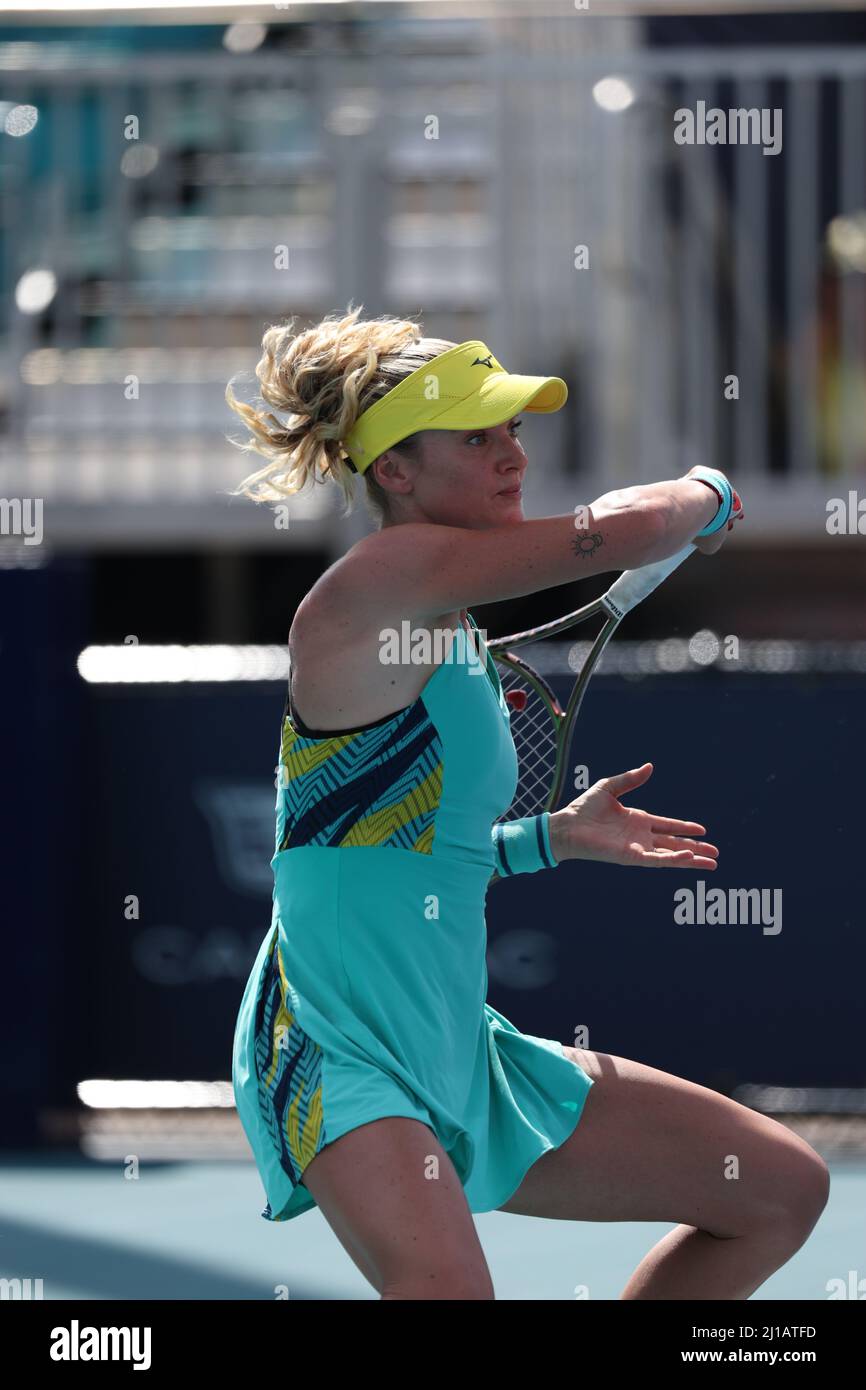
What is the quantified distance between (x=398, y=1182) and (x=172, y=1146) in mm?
3434

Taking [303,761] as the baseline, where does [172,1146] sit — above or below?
below

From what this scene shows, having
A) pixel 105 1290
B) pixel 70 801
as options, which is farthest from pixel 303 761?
pixel 70 801

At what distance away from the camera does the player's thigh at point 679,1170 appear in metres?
2.91

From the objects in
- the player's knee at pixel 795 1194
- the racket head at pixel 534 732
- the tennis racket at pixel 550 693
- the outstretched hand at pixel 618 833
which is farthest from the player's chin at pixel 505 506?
the player's knee at pixel 795 1194

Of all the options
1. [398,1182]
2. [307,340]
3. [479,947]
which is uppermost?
[307,340]

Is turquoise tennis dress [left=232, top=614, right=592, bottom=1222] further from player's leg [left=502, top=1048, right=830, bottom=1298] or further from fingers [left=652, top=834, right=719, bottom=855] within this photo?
fingers [left=652, top=834, right=719, bottom=855]

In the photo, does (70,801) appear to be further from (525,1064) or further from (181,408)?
(525,1064)

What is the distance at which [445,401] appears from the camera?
9.18ft

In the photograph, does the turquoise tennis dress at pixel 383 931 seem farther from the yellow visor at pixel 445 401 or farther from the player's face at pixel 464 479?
the yellow visor at pixel 445 401

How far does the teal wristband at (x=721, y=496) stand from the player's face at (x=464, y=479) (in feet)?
0.90

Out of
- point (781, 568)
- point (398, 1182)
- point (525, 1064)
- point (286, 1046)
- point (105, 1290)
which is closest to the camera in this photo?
point (398, 1182)

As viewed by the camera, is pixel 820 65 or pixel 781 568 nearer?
pixel 820 65

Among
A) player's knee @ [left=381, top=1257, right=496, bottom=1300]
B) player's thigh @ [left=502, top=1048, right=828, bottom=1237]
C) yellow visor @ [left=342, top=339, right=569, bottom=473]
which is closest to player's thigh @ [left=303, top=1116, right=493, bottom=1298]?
player's knee @ [left=381, top=1257, right=496, bottom=1300]
